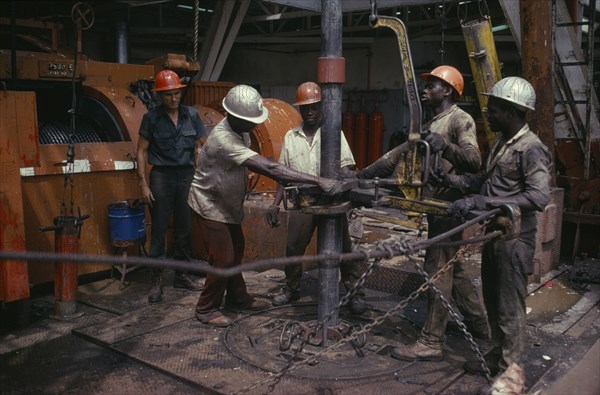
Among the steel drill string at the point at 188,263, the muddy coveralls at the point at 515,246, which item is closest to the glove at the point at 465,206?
the steel drill string at the point at 188,263

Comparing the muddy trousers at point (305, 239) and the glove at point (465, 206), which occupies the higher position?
the glove at point (465, 206)

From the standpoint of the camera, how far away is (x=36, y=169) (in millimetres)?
5609

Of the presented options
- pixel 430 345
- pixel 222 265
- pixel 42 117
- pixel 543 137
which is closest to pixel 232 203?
pixel 222 265

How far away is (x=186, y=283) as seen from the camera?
6.02 metres

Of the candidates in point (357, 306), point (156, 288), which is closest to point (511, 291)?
point (357, 306)

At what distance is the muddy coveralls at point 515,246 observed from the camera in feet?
12.2

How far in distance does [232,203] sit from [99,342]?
4.86 ft

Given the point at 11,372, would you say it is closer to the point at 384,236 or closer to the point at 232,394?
the point at 232,394

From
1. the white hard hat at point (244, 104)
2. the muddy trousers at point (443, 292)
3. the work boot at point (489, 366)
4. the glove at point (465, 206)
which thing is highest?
the white hard hat at point (244, 104)

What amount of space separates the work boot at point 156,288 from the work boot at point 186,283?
0.30 metres

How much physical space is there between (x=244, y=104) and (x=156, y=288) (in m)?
2.15

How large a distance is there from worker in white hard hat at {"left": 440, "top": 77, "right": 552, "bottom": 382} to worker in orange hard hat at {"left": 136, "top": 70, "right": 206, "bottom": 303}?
308 centimetres

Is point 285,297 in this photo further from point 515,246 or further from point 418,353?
point 515,246

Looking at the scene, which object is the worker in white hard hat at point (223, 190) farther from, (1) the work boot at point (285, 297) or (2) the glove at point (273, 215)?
(1) the work boot at point (285, 297)
